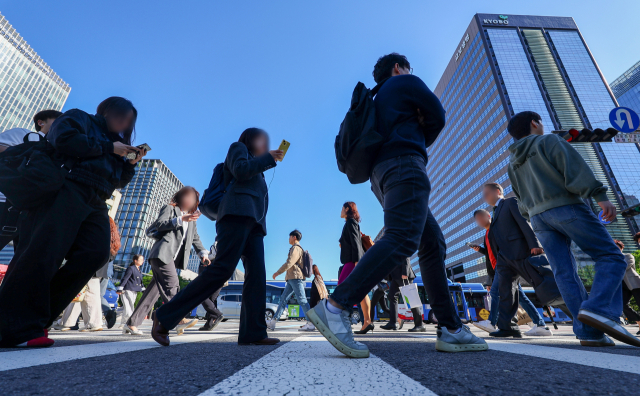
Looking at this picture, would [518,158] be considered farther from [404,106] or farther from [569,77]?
[569,77]

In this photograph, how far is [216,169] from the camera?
2893 mm

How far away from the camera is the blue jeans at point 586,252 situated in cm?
206

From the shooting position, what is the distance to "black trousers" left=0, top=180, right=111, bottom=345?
177cm

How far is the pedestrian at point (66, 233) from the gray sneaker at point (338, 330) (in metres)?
1.59

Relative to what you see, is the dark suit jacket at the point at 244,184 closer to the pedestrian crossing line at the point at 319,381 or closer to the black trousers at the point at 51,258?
the black trousers at the point at 51,258

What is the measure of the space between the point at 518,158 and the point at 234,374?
279 cm

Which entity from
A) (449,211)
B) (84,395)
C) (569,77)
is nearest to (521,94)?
(569,77)

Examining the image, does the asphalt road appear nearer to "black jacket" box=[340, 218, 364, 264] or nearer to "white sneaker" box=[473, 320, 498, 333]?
"white sneaker" box=[473, 320, 498, 333]

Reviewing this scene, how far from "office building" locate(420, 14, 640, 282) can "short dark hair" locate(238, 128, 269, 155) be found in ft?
196

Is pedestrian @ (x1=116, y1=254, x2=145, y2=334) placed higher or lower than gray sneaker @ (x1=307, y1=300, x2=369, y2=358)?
higher

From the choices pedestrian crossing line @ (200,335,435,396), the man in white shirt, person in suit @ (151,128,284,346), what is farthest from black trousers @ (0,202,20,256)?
pedestrian crossing line @ (200,335,435,396)

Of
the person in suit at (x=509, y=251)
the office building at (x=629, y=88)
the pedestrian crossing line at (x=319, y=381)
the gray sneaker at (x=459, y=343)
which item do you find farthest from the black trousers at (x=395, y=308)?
the office building at (x=629, y=88)

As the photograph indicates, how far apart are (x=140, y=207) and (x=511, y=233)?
111 m

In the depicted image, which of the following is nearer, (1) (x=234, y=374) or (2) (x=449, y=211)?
(1) (x=234, y=374)
